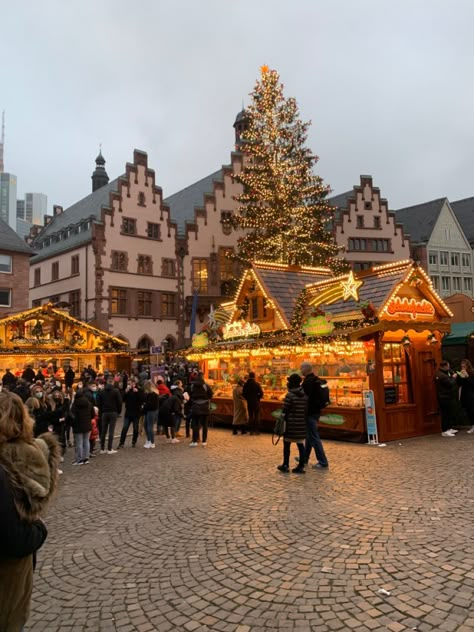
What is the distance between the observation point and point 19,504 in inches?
97.6

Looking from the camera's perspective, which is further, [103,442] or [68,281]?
[68,281]

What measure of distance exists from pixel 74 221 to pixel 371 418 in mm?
38836

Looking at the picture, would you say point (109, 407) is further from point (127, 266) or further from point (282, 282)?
point (127, 266)

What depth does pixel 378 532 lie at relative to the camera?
582 cm

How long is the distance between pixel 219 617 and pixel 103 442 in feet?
30.3

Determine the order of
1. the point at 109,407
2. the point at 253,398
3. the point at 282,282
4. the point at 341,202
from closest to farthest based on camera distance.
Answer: the point at 109,407 → the point at 253,398 → the point at 282,282 → the point at 341,202

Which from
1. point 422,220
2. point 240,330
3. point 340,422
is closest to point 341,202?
point 422,220

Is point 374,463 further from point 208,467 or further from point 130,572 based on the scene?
point 130,572

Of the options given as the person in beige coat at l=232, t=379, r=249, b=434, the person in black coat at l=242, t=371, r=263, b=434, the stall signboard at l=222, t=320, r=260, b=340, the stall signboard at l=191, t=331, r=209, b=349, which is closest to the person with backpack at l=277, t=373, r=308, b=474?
the person in black coat at l=242, t=371, r=263, b=434

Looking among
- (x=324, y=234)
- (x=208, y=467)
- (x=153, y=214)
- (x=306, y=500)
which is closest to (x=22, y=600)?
(x=306, y=500)

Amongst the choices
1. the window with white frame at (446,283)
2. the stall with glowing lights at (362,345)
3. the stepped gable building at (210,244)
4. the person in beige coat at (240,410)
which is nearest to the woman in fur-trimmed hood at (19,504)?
the stall with glowing lights at (362,345)

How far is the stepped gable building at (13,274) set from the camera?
36.4 metres

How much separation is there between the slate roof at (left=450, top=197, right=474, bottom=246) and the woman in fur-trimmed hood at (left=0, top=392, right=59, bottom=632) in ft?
197

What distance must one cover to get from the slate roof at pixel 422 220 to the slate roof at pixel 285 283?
3589 cm
